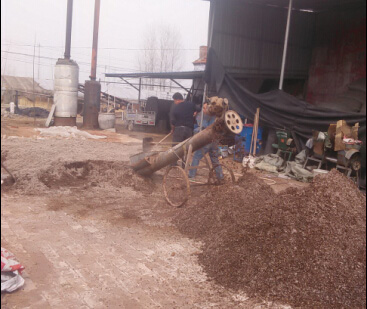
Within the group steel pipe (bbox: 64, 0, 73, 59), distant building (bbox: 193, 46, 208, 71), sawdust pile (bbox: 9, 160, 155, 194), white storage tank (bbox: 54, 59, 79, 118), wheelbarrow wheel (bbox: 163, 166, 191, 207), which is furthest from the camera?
distant building (bbox: 193, 46, 208, 71)

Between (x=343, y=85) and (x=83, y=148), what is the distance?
5.31m

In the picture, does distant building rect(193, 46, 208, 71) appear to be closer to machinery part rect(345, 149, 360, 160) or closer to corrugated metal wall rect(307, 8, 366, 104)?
machinery part rect(345, 149, 360, 160)

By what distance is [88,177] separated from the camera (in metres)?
5.72

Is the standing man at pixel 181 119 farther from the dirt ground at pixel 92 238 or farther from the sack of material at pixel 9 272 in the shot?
the sack of material at pixel 9 272

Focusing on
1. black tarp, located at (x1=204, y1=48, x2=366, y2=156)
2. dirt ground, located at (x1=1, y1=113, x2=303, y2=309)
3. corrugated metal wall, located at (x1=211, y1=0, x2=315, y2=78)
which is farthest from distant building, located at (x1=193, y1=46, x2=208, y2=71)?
dirt ground, located at (x1=1, y1=113, x2=303, y2=309)

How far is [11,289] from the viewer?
211 cm

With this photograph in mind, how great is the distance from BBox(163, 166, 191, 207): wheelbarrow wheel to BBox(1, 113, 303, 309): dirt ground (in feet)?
0.51

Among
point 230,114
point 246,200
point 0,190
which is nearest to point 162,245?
point 246,200

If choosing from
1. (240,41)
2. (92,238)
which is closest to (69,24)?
Answer: (92,238)

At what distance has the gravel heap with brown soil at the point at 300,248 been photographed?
2703 millimetres

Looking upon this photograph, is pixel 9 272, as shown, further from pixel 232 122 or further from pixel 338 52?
pixel 232 122

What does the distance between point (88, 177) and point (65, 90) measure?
9.93 feet

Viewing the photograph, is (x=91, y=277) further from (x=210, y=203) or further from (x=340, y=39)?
(x=340, y=39)

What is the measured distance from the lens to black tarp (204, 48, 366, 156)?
662 cm
